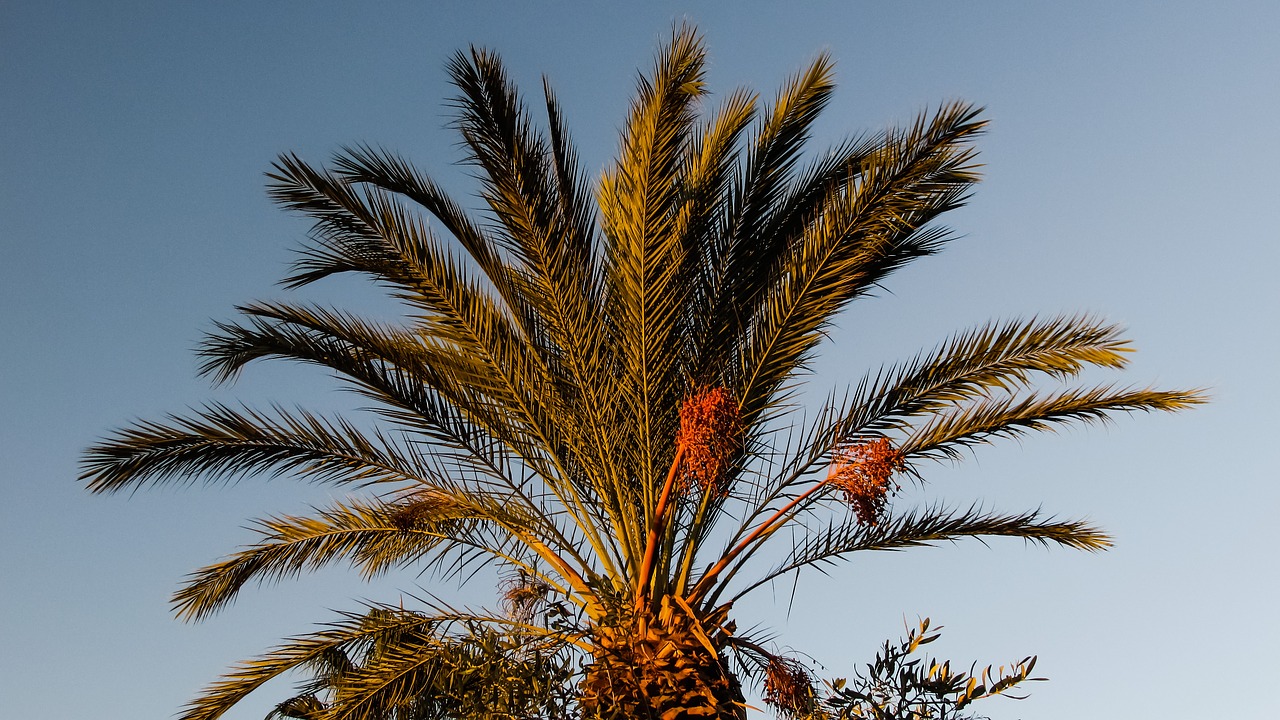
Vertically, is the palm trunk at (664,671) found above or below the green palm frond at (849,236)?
below

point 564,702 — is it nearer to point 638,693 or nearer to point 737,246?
point 638,693

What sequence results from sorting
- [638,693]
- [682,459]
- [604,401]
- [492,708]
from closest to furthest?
1. [492,708]
2. [638,693]
3. [682,459]
4. [604,401]

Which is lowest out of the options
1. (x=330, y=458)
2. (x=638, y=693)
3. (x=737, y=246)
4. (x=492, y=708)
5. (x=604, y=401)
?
(x=492, y=708)

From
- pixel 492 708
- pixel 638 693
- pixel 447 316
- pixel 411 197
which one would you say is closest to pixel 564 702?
pixel 492 708

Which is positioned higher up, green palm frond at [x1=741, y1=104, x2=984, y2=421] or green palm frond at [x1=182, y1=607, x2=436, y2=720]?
green palm frond at [x1=741, y1=104, x2=984, y2=421]

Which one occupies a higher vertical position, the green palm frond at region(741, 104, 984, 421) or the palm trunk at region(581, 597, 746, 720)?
the green palm frond at region(741, 104, 984, 421)

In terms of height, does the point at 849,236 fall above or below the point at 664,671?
above

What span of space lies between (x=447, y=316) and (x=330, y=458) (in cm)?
145

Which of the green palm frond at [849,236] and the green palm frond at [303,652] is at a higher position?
the green palm frond at [849,236]

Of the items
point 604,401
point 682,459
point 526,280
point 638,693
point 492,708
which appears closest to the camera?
point 492,708

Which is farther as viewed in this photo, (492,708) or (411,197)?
(411,197)

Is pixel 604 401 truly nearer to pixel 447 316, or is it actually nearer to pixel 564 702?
pixel 447 316

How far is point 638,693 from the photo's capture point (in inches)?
298

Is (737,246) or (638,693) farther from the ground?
(737,246)
